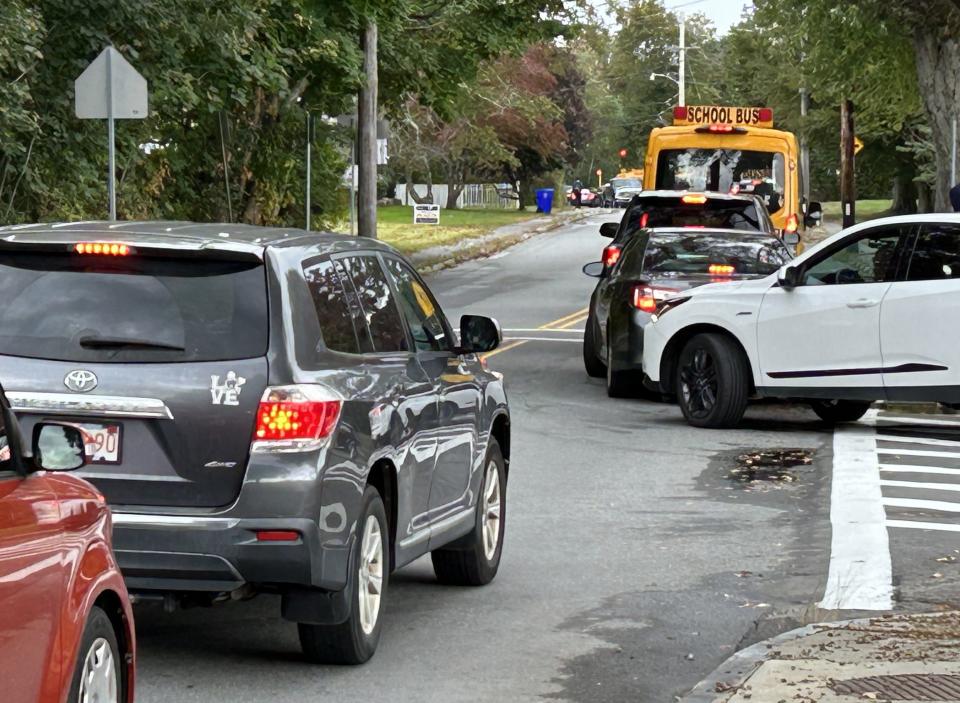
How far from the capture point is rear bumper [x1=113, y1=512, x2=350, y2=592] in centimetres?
679

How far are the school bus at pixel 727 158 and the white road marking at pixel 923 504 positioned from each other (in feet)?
53.3

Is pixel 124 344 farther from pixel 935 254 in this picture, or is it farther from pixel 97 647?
pixel 935 254

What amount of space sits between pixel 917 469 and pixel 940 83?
17.6 metres

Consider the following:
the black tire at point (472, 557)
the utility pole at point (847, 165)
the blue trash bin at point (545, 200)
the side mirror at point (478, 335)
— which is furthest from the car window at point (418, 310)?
the blue trash bin at point (545, 200)

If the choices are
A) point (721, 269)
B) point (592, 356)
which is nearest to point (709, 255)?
point (721, 269)

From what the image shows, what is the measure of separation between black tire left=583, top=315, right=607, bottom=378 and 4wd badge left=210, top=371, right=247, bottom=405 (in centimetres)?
1301

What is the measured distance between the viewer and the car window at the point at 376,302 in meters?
7.87

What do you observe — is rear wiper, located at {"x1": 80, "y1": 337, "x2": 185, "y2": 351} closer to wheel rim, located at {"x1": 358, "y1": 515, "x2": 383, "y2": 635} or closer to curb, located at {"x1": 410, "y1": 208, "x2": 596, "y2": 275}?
wheel rim, located at {"x1": 358, "y1": 515, "x2": 383, "y2": 635}

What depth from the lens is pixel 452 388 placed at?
858cm

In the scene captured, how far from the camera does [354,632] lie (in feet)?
23.8

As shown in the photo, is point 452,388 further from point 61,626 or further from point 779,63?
point 779,63

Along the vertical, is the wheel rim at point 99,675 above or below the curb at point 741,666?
above

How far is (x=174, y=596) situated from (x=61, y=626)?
86.7 inches

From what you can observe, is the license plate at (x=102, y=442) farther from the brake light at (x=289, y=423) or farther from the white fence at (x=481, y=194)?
the white fence at (x=481, y=194)
